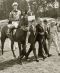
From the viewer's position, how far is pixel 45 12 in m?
32.1

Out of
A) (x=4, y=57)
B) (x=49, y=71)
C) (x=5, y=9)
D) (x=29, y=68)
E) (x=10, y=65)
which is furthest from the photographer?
(x=5, y=9)

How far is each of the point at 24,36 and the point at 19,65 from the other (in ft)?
3.53

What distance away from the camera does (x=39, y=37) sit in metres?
9.70

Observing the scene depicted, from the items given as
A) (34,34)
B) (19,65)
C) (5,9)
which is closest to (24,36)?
(34,34)

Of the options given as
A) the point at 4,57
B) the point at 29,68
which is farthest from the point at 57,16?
→ the point at 29,68

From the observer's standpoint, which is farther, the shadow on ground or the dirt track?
the shadow on ground

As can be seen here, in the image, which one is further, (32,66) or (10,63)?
(10,63)

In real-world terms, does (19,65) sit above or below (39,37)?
below

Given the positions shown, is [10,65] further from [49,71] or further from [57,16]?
[57,16]

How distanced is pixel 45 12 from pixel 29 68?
2397cm

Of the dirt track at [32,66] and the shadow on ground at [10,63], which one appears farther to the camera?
the shadow on ground at [10,63]

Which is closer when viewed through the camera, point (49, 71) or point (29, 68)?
point (49, 71)

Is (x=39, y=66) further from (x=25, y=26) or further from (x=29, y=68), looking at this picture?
(x=25, y=26)

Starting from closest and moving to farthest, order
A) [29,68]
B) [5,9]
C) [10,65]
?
[29,68]
[10,65]
[5,9]
